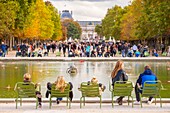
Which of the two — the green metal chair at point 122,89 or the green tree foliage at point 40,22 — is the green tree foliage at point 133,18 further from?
the green metal chair at point 122,89

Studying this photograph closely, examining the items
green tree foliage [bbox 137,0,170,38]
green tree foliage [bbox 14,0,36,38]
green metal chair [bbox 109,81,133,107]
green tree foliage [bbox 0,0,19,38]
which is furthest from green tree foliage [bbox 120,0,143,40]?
green metal chair [bbox 109,81,133,107]

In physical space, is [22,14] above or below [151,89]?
above

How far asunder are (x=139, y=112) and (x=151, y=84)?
148 centimetres

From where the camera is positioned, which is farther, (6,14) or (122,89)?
(6,14)

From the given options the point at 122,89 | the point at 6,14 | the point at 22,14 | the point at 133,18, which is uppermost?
the point at 133,18

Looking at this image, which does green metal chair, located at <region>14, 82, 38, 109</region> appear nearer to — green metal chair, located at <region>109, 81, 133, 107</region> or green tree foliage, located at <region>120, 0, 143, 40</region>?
green metal chair, located at <region>109, 81, 133, 107</region>

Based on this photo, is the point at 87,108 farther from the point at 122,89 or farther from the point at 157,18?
the point at 157,18

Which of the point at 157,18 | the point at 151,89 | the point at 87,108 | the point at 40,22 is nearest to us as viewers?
the point at 87,108

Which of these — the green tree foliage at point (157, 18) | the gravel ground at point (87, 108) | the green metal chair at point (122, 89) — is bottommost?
the gravel ground at point (87, 108)

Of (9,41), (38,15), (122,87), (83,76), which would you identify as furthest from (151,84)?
(38,15)

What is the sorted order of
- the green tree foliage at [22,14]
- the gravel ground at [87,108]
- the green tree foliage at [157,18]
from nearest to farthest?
the gravel ground at [87,108]
the green tree foliage at [157,18]
the green tree foliage at [22,14]

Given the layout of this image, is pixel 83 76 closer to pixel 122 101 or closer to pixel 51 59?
pixel 122 101

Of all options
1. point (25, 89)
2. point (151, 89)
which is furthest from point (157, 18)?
point (25, 89)

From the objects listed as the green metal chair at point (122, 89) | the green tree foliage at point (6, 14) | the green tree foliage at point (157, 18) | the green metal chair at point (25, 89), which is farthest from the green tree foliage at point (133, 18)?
the green metal chair at point (25, 89)
